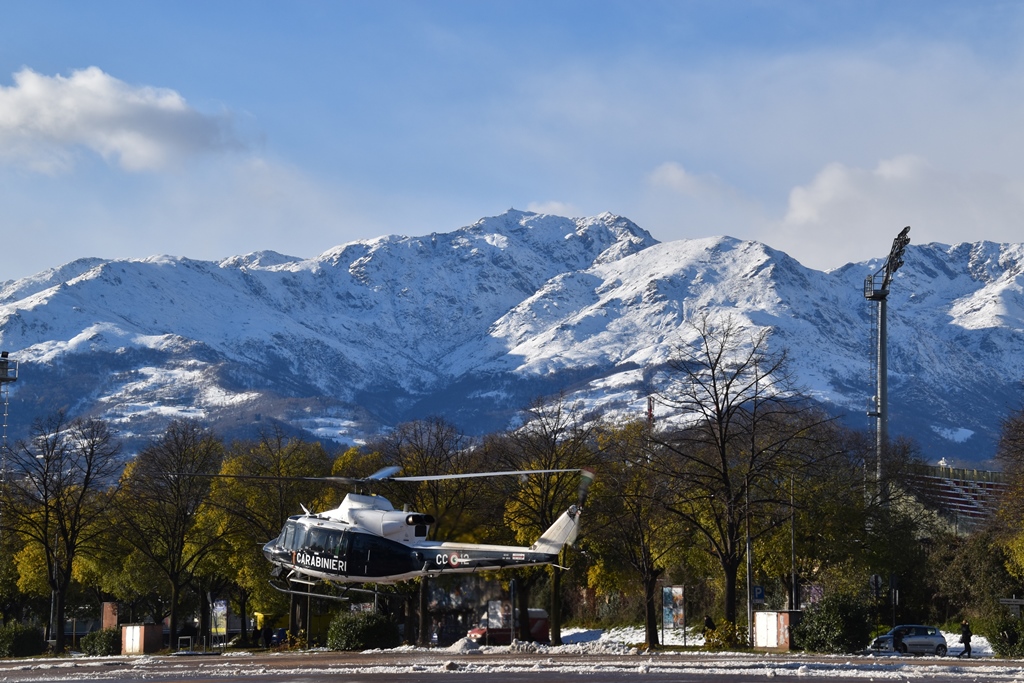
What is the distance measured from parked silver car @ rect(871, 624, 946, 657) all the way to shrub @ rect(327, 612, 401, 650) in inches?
748

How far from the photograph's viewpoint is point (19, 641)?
6175 cm

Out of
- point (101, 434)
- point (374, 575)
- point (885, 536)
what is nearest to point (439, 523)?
point (374, 575)

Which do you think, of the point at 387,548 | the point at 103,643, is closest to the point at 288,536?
the point at 387,548

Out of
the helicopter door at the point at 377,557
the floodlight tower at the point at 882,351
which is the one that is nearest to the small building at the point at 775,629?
the helicopter door at the point at 377,557

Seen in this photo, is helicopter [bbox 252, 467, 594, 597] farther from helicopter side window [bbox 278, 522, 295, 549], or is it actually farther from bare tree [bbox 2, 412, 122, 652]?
bare tree [bbox 2, 412, 122, 652]

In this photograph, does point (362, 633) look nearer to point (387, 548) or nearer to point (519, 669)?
point (387, 548)

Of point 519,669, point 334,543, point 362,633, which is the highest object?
point 334,543

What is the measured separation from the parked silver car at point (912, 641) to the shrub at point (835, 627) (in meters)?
8.19

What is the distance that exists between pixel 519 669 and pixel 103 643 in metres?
29.0

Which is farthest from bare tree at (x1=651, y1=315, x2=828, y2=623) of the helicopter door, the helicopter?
the helicopter door

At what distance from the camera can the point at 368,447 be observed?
110 meters

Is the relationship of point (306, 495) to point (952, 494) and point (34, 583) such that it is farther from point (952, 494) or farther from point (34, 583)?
point (952, 494)

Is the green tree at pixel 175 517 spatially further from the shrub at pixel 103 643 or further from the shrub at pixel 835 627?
the shrub at pixel 835 627

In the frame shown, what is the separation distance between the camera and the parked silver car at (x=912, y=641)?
53875 mm
